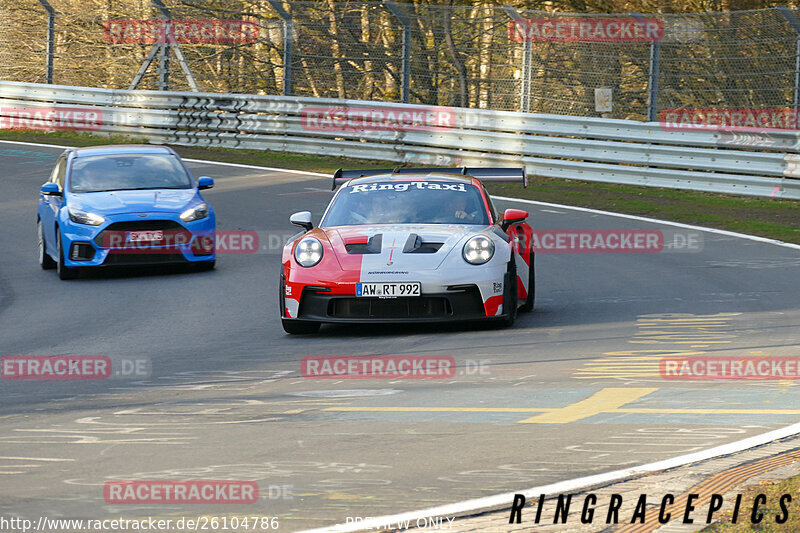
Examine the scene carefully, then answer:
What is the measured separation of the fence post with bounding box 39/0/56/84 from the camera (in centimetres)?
2831

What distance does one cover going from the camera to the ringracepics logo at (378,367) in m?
8.62

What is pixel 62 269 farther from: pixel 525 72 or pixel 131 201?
pixel 525 72

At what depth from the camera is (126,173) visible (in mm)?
14992

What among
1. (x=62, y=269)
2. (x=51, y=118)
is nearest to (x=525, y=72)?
(x=62, y=269)

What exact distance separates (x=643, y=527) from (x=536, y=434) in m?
1.79

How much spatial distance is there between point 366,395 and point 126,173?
25.8 ft

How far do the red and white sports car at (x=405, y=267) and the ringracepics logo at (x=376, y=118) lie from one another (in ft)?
36.5

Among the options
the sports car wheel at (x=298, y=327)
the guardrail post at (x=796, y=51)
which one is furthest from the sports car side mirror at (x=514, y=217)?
the guardrail post at (x=796, y=51)

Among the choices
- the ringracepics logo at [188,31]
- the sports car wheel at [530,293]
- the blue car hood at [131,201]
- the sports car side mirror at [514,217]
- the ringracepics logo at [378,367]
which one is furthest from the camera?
the ringracepics logo at [188,31]

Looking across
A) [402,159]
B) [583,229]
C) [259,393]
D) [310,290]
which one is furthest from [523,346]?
[402,159]

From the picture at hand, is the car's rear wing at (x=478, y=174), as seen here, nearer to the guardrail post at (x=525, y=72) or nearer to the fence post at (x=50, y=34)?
the guardrail post at (x=525, y=72)

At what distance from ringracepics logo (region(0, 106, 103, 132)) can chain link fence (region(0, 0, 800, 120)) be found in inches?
35.0

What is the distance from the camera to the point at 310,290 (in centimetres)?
1028

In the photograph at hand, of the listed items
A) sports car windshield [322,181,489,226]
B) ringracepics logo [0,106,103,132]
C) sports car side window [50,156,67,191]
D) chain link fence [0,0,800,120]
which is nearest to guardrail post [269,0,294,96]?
chain link fence [0,0,800,120]
